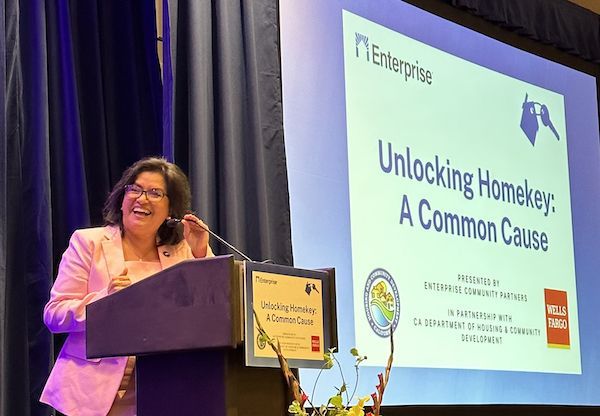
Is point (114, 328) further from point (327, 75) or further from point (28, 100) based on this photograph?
point (327, 75)

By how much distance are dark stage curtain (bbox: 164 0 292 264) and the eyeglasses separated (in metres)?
0.72

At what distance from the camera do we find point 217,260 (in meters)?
1.61

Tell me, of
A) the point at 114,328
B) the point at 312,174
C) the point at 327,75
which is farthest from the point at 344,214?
the point at 114,328

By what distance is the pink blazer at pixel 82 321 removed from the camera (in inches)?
95.0

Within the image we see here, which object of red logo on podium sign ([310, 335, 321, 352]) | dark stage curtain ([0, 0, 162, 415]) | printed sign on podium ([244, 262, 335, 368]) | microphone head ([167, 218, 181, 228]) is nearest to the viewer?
printed sign on podium ([244, 262, 335, 368])

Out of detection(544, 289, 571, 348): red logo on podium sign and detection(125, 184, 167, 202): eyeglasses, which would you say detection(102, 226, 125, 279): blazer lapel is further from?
detection(544, 289, 571, 348): red logo on podium sign

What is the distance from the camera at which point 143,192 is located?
259 centimetres

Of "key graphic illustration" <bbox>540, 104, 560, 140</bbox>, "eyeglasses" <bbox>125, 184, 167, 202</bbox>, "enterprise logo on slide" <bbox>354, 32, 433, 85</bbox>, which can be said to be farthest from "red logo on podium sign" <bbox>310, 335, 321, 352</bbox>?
"key graphic illustration" <bbox>540, 104, 560, 140</bbox>

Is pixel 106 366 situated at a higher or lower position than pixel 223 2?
lower

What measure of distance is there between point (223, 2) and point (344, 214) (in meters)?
0.86

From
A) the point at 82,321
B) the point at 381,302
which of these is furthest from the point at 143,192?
the point at 381,302

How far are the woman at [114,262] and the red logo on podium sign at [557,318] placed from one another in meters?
2.41

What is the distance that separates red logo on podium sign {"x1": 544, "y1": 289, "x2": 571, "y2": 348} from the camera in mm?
4605

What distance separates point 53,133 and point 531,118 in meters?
2.40
